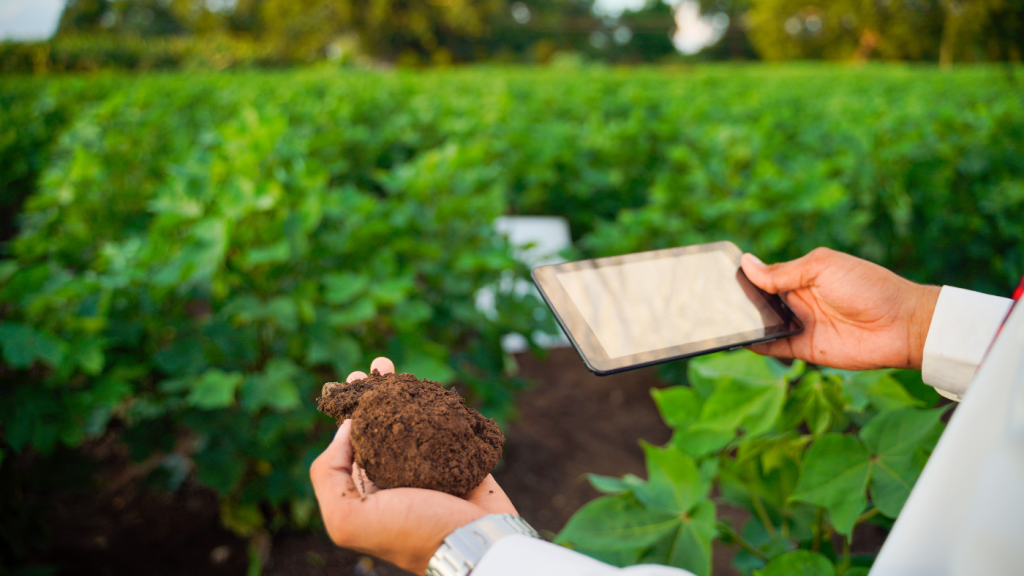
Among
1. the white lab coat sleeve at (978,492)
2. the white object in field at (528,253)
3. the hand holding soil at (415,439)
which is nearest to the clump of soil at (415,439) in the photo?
the hand holding soil at (415,439)

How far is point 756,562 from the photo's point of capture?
1.29 m

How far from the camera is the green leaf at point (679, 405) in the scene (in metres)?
1.24

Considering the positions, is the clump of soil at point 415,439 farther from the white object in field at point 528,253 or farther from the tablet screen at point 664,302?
the white object in field at point 528,253

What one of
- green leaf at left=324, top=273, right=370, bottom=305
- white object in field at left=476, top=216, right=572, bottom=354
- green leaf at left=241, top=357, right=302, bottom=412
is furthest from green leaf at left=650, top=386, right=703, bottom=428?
green leaf at left=241, top=357, right=302, bottom=412

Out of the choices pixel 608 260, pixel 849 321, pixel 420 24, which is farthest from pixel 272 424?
pixel 420 24

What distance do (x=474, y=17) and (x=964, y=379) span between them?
40.5 m

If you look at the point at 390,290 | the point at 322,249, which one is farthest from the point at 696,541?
the point at 322,249

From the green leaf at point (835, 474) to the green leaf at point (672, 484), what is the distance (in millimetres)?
170

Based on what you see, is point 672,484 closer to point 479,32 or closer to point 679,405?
point 679,405

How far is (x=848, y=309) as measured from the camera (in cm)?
97

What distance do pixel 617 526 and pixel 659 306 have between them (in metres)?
0.44

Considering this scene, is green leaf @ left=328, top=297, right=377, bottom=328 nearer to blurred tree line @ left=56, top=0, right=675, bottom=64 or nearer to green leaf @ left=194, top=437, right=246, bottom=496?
green leaf @ left=194, top=437, right=246, bottom=496

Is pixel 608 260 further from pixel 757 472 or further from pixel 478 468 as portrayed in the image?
pixel 757 472

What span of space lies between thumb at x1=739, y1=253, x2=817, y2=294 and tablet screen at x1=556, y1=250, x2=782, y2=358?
0.9 inches
